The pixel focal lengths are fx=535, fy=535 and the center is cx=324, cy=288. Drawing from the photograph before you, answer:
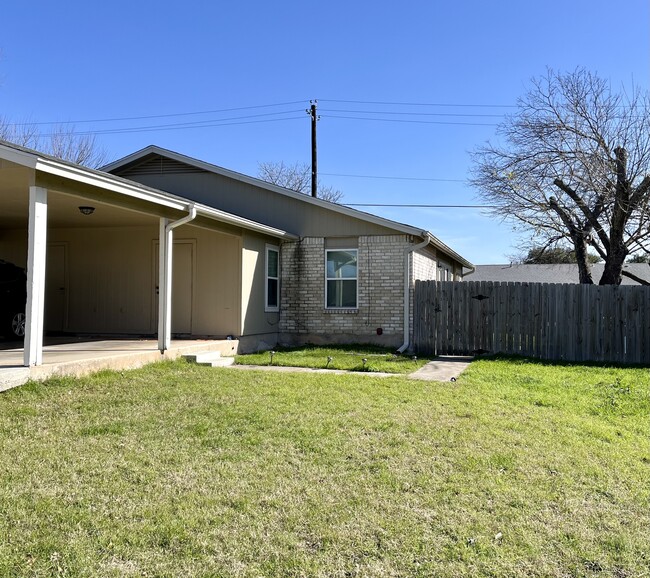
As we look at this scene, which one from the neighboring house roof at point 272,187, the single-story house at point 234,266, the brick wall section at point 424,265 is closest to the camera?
the single-story house at point 234,266

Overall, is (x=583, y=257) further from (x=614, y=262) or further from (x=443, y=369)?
(x=443, y=369)

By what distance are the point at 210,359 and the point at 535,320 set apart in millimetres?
7186

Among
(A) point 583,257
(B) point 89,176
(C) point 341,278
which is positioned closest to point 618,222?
(A) point 583,257

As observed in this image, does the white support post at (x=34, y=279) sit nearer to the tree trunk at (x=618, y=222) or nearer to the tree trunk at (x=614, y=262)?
the tree trunk at (x=618, y=222)

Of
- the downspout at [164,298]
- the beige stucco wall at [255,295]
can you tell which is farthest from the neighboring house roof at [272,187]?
the downspout at [164,298]

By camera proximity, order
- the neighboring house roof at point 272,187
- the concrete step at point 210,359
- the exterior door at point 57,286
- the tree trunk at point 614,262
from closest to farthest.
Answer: the concrete step at point 210,359
the neighboring house roof at point 272,187
the exterior door at point 57,286
the tree trunk at point 614,262

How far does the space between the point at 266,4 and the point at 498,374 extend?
1011 centimetres

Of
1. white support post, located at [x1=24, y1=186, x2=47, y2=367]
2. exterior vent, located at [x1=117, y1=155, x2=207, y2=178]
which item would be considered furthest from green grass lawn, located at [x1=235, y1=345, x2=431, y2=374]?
exterior vent, located at [x1=117, y1=155, x2=207, y2=178]

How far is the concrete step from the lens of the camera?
912 cm

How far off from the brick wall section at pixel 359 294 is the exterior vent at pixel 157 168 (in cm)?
336

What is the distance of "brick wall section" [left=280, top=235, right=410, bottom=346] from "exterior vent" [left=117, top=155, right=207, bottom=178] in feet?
11.0

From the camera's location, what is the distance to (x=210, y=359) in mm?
9406

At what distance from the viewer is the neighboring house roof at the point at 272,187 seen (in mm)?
12266

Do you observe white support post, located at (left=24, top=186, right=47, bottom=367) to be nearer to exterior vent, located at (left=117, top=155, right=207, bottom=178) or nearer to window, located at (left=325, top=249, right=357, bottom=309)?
window, located at (left=325, top=249, right=357, bottom=309)
